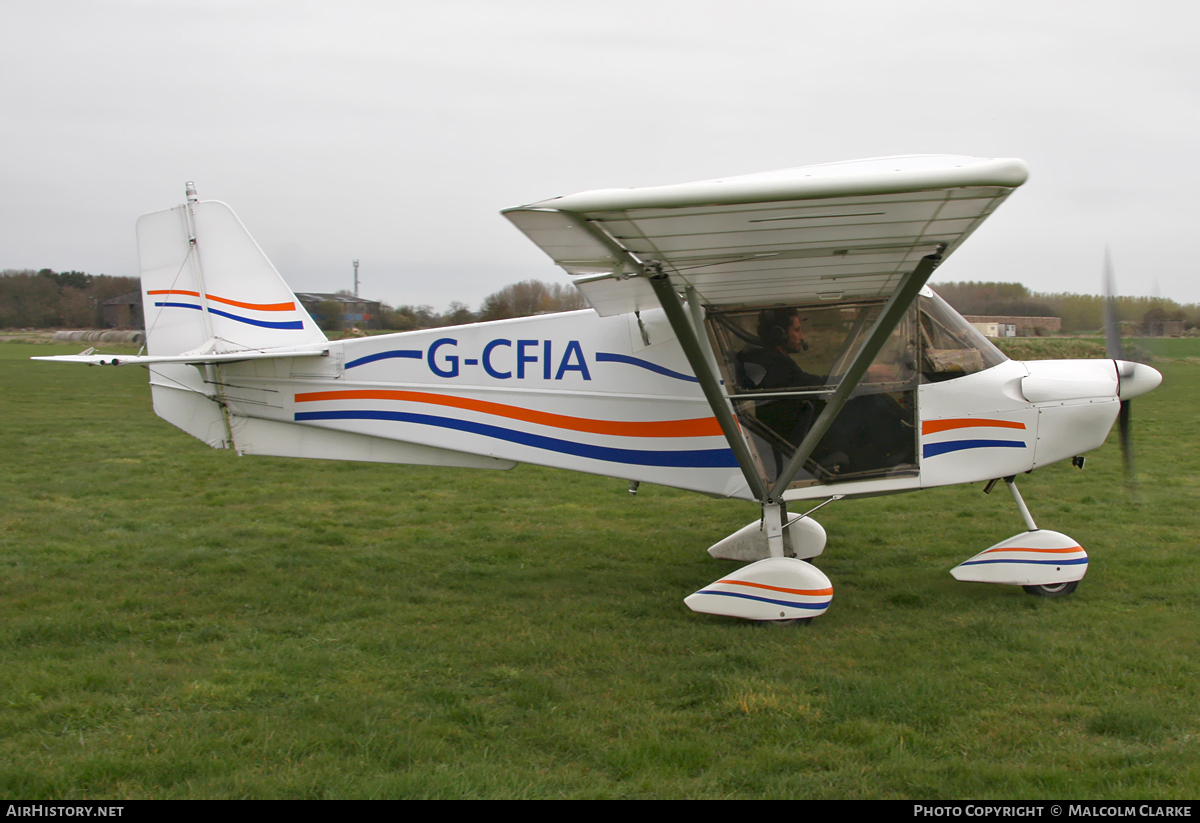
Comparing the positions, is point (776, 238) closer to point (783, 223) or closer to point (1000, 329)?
point (783, 223)

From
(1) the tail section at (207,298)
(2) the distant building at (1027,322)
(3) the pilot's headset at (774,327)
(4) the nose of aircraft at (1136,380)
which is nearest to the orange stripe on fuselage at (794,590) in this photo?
(3) the pilot's headset at (774,327)

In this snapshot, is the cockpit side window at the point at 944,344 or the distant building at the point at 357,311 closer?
the cockpit side window at the point at 944,344

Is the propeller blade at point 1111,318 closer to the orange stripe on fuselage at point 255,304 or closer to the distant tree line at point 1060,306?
the distant tree line at point 1060,306

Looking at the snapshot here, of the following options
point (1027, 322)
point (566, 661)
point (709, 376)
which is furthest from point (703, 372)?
point (1027, 322)

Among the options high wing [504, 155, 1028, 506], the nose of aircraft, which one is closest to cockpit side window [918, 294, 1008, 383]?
high wing [504, 155, 1028, 506]

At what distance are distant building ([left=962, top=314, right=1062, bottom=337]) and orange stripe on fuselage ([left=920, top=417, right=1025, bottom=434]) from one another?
2.07 meters

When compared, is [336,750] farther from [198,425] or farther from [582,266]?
[198,425]

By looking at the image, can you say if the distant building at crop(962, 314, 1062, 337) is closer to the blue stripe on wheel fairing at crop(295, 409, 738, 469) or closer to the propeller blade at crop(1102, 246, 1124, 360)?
the propeller blade at crop(1102, 246, 1124, 360)

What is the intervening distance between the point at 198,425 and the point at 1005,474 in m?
6.46

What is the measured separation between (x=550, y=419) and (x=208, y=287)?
3.13m

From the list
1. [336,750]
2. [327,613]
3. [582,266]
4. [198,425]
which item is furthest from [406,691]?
[198,425]

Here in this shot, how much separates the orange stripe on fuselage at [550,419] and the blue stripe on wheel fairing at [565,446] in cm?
11

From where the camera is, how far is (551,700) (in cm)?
425

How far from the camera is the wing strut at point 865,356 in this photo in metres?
4.62
